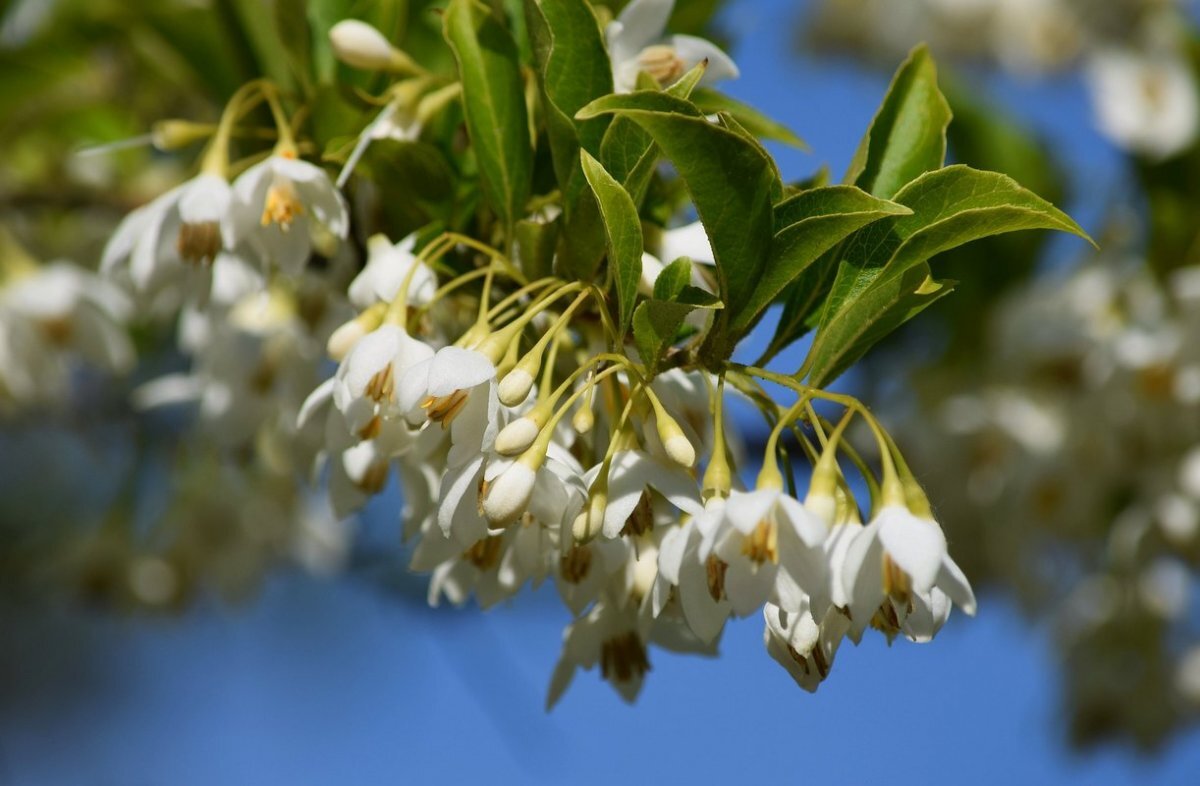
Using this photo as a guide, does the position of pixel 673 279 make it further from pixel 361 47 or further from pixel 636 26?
pixel 361 47

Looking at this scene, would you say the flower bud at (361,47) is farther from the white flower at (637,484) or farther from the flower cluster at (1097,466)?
the flower cluster at (1097,466)

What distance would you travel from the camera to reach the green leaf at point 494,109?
4.21 ft

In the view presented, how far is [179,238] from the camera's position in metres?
1.40

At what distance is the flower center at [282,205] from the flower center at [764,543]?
60 cm

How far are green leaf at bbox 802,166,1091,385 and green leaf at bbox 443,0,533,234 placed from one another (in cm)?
33

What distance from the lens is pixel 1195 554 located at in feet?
8.21

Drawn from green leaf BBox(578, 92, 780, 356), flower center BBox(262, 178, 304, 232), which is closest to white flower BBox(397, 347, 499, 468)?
green leaf BBox(578, 92, 780, 356)

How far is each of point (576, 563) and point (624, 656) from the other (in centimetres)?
15

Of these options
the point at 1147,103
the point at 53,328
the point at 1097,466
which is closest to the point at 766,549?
the point at 53,328

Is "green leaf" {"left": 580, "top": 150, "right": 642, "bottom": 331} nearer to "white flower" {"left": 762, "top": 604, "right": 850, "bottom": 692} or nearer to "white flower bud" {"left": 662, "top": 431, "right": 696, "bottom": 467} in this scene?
"white flower bud" {"left": 662, "top": 431, "right": 696, "bottom": 467}

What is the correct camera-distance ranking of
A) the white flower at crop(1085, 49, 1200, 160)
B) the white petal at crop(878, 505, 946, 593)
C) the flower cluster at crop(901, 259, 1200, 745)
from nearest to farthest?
the white petal at crop(878, 505, 946, 593) < the flower cluster at crop(901, 259, 1200, 745) < the white flower at crop(1085, 49, 1200, 160)

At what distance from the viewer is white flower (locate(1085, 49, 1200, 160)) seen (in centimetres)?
286

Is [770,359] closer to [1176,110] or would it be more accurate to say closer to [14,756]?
[1176,110]

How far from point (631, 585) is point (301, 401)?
81 cm
